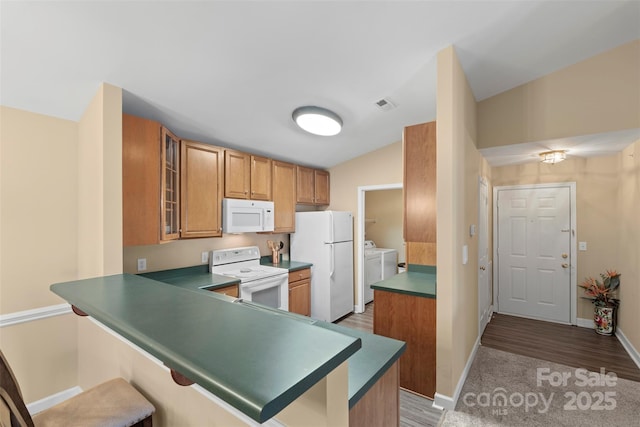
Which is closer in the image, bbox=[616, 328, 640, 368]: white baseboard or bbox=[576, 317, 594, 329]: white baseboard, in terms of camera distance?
bbox=[616, 328, 640, 368]: white baseboard

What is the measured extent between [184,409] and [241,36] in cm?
194

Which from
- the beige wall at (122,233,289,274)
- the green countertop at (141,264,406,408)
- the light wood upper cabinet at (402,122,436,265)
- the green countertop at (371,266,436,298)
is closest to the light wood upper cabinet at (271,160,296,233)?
the beige wall at (122,233,289,274)

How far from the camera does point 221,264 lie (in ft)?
11.0

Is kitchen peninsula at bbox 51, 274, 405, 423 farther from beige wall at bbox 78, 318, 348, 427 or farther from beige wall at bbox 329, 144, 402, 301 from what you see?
beige wall at bbox 329, 144, 402, 301

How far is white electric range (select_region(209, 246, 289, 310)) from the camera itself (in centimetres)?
307

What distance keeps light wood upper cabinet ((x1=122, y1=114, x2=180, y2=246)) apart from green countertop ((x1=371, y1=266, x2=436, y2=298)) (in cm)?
194

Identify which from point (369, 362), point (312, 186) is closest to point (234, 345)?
point (369, 362)

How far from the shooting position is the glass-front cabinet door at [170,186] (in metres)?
2.42

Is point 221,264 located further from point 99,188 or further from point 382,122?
point 382,122

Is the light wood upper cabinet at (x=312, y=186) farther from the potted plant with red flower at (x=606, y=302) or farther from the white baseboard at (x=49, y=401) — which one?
the potted plant with red flower at (x=606, y=302)

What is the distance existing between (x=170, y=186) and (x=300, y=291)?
6.73 feet

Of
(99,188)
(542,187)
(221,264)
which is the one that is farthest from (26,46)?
(542,187)

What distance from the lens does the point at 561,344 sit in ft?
10.7

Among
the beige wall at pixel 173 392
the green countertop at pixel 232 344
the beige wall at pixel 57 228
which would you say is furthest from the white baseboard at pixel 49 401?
the green countertop at pixel 232 344
